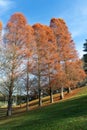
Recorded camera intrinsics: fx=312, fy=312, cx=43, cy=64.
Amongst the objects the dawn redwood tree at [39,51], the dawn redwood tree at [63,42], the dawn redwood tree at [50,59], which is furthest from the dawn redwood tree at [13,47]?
the dawn redwood tree at [63,42]

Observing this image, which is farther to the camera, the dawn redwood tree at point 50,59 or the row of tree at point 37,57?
the dawn redwood tree at point 50,59

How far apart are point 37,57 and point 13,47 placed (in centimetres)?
532

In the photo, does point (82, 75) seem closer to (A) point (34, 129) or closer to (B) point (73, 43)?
(B) point (73, 43)

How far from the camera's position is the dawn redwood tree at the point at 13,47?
110 feet

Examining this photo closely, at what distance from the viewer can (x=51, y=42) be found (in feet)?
133

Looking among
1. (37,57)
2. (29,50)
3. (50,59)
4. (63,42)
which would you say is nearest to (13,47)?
(29,50)

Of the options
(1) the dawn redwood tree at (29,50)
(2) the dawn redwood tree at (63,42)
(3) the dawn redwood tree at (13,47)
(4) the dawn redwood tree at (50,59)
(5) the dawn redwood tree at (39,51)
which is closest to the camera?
(3) the dawn redwood tree at (13,47)

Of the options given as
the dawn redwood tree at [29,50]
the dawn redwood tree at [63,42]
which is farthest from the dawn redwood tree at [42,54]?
the dawn redwood tree at [63,42]

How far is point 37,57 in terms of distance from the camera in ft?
126

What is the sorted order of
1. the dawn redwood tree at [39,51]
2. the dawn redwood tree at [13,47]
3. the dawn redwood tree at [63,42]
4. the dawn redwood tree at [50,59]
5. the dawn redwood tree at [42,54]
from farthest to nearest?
the dawn redwood tree at [63,42] < the dawn redwood tree at [50,59] < the dawn redwood tree at [42,54] < the dawn redwood tree at [39,51] < the dawn redwood tree at [13,47]

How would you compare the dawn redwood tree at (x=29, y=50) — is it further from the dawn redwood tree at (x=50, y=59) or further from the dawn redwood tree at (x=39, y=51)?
the dawn redwood tree at (x=50, y=59)

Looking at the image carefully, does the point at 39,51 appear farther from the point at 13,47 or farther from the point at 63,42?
the point at 13,47

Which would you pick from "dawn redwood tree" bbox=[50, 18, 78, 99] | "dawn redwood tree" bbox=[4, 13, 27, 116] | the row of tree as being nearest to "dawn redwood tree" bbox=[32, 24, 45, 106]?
the row of tree

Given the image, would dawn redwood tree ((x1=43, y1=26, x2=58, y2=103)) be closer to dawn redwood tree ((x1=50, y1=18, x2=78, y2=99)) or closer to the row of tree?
the row of tree
